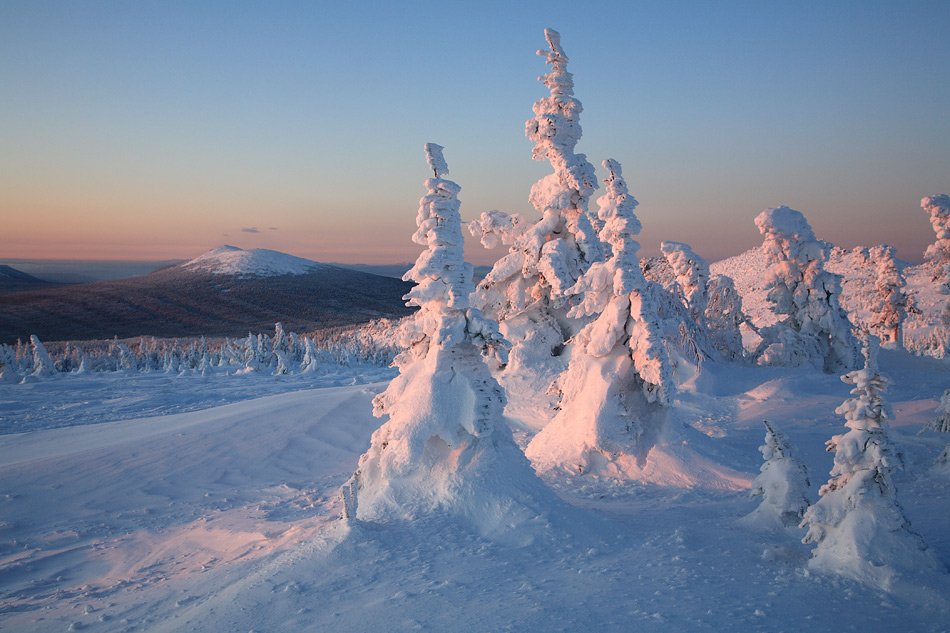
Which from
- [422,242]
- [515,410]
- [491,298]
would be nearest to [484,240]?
[491,298]

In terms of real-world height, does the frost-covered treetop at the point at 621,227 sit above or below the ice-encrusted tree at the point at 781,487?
above

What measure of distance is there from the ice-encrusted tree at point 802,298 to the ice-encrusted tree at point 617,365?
41.4 ft

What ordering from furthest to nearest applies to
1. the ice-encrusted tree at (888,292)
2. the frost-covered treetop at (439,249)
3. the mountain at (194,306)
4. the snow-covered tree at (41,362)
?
the mountain at (194,306) < the snow-covered tree at (41,362) < the ice-encrusted tree at (888,292) < the frost-covered treetop at (439,249)

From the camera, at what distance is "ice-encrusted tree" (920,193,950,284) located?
2098 centimetres

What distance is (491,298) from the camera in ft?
74.9

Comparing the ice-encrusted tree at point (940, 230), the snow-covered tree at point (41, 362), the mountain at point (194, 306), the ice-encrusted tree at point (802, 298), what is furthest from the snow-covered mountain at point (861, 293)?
the mountain at point (194, 306)

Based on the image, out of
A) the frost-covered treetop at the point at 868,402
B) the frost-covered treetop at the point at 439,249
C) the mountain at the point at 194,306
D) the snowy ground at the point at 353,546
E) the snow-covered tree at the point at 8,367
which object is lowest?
the mountain at the point at 194,306

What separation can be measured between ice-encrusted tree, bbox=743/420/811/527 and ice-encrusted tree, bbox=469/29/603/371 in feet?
37.1

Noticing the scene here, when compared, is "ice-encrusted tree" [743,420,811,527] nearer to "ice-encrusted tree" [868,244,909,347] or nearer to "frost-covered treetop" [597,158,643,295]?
"frost-covered treetop" [597,158,643,295]

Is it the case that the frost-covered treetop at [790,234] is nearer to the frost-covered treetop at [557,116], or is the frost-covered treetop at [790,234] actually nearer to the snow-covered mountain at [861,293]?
the snow-covered mountain at [861,293]

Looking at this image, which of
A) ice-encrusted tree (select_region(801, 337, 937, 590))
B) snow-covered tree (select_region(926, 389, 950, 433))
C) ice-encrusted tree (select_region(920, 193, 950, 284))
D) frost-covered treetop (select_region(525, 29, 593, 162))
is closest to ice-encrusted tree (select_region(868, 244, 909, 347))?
ice-encrusted tree (select_region(920, 193, 950, 284))

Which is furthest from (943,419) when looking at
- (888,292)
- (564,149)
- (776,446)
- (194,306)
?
(194,306)

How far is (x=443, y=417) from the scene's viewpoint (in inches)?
393

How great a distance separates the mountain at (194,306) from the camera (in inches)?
4793
